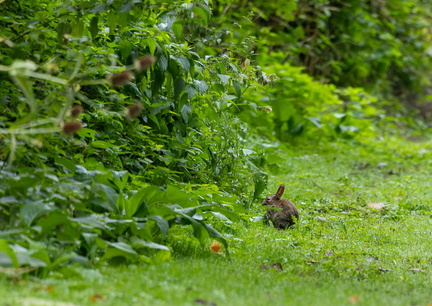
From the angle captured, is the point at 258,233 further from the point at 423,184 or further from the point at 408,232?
the point at 423,184

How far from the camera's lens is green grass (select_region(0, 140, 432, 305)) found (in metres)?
2.49

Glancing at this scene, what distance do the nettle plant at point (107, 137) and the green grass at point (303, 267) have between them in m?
0.14

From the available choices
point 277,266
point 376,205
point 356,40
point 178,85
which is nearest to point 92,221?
point 277,266

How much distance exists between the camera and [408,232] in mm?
4559

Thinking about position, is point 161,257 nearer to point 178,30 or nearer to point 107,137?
point 107,137

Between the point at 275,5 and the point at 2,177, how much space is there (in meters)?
8.20

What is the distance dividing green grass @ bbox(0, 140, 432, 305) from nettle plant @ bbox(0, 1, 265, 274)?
0.47 ft

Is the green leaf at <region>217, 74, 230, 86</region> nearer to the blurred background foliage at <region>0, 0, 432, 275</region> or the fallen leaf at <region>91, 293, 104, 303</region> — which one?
the blurred background foliage at <region>0, 0, 432, 275</region>

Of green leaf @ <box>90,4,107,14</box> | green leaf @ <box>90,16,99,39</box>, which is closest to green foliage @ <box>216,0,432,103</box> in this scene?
green leaf @ <box>90,16,99,39</box>

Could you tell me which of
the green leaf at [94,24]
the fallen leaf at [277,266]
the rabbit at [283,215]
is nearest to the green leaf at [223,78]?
the rabbit at [283,215]

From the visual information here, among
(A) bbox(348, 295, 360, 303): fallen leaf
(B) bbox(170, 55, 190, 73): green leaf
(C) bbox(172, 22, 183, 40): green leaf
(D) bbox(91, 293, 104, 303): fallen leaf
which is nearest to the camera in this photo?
(D) bbox(91, 293, 104, 303): fallen leaf

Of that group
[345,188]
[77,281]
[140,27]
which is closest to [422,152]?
[345,188]

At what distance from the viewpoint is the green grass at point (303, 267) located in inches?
98.0

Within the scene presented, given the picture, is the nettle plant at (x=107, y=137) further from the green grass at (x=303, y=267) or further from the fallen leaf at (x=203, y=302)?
the fallen leaf at (x=203, y=302)
